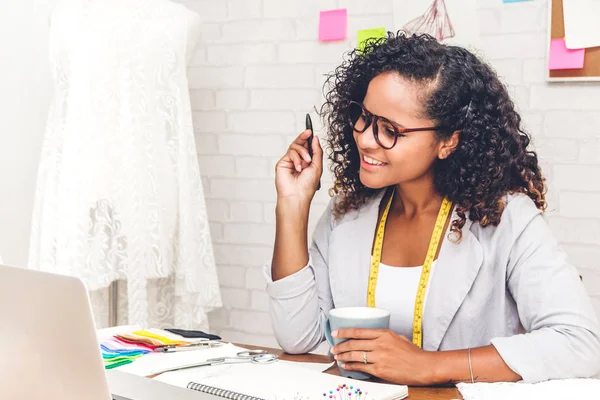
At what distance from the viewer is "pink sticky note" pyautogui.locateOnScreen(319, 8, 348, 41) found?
9.02 feet

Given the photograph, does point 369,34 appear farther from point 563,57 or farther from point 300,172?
point 300,172

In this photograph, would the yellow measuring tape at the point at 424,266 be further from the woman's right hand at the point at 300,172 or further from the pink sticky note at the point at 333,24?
the pink sticky note at the point at 333,24

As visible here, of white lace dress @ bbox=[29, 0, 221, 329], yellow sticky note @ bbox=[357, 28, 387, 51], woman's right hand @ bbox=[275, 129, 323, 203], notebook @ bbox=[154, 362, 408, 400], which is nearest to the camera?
notebook @ bbox=[154, 362, 408, 400]

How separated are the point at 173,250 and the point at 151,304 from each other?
0.20 meters

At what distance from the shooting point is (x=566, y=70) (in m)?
2.38

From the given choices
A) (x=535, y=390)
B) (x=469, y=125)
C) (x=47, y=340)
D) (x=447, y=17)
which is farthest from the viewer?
→ (x=447, y=17)

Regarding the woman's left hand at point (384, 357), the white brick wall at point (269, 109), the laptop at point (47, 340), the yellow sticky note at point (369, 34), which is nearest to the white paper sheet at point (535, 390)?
the woman's left hand at point (384, 357)

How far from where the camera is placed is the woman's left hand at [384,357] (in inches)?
52.9

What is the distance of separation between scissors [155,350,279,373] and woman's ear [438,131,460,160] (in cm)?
58

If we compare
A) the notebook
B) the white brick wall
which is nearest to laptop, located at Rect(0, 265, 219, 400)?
the notebook

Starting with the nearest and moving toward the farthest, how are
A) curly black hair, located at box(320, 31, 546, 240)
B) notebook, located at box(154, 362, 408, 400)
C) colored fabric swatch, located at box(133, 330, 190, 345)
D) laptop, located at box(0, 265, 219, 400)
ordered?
1. laptop, located at box(0, 265, 219, 400)
2. notebook, located at box(154, 362, 408, 400)
3. colored fabric swatch, located at box(133, 330, 190, 345)
4. curly black hair, located at box(320, 31, 546, 240)

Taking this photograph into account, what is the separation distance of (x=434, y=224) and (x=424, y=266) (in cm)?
11

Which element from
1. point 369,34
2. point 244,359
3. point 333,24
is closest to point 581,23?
point 369,34

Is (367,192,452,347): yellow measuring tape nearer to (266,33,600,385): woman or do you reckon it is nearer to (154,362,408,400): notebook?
(266,33,600,385): woman
